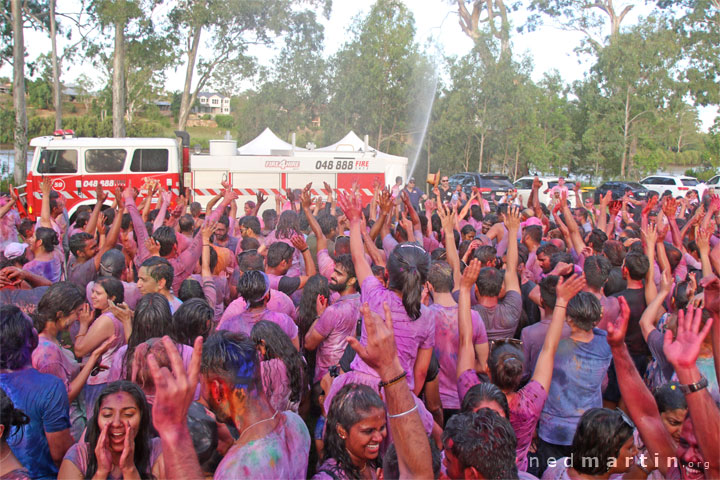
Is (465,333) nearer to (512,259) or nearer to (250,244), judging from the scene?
(512,259)

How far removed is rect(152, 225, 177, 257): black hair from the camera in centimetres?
530

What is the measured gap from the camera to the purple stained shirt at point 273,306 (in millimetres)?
4134

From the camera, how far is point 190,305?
142 inches

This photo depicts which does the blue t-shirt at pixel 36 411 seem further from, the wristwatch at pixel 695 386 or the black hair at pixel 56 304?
the wristwatch at pixel 695 386

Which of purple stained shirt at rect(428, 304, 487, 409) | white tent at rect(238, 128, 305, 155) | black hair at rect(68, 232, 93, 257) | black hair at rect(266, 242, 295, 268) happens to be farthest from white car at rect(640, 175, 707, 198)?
black hair at rect(68, 232, 93, 257)

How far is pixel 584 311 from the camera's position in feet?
11.5

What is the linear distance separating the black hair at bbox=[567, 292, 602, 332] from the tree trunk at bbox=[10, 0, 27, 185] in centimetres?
2295

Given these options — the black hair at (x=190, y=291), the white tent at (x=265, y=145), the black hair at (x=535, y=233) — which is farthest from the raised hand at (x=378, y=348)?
the white tent at (x=265, y=145)

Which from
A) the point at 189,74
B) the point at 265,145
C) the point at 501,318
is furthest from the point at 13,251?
the point at 189,74

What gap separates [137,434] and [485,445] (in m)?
1.48

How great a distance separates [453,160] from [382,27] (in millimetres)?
8448

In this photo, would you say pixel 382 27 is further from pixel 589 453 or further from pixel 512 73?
pixel 589 453

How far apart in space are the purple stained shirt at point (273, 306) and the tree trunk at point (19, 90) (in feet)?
69.5

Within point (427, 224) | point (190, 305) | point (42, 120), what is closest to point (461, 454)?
point (190, 305)
